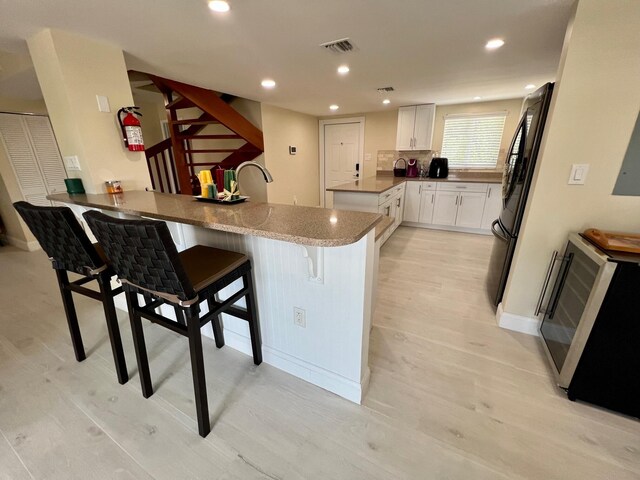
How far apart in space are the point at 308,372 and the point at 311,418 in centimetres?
24

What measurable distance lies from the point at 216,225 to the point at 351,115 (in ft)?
16.5

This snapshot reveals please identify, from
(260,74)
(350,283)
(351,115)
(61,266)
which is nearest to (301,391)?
(350,283)

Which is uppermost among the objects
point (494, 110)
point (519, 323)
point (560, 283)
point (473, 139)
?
point (494, 110)

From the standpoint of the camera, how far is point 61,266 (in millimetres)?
1506

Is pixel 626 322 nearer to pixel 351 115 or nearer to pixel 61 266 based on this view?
pixel 61 266

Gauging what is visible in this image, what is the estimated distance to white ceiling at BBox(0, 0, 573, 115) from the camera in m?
1.45

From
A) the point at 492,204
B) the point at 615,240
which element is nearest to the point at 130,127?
the point at 615,240

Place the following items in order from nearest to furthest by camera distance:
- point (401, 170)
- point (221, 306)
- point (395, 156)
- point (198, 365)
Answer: point (198, 365), point (221, 306), point (401, 170), point (395, 156)

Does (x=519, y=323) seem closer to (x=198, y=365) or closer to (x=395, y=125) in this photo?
(x=198, y=365)

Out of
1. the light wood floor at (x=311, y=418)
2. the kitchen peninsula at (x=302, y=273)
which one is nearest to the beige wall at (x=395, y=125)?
the light wood floor at (x=311, y=418)

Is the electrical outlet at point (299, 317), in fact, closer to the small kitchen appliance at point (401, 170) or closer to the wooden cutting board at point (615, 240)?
the wooden cutting board at point (615, 240)

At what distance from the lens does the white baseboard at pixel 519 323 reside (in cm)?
→ 192

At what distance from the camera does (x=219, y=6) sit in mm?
1407

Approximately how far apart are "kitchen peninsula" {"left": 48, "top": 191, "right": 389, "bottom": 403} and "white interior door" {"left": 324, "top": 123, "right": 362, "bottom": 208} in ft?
14.0
